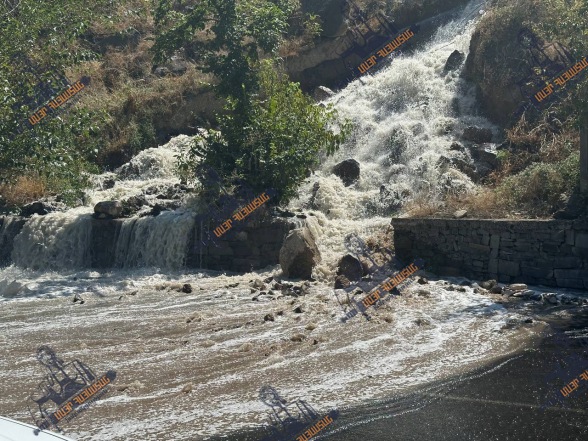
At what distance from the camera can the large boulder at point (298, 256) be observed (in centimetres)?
1147

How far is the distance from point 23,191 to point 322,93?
433 inches

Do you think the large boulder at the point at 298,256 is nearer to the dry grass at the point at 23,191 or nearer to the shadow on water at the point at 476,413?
the shadow on water at the point at 476,413

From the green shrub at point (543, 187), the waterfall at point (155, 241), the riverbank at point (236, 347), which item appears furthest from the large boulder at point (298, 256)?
A: the green shrub at point (543, 187)

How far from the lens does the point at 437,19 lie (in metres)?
23.8

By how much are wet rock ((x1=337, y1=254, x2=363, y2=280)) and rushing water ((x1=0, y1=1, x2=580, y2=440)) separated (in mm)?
498

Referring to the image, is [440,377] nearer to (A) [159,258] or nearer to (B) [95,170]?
(A) [159,258]

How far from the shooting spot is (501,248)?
412 inches

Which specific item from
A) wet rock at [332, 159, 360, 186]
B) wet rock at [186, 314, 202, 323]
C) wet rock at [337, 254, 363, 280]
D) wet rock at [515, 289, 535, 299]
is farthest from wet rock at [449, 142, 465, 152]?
wet rock at [186, 314, 202, 323]

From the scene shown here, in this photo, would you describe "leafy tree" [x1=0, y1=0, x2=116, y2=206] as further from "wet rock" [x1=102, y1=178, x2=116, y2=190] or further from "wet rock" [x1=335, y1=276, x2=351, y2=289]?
"wet rock" [x1=335, y1=276, x2=351, y2=289]

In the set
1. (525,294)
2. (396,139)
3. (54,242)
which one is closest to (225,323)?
(525,294)

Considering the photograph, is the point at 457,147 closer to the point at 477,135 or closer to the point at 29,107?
the point at 477,135

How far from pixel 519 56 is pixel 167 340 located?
14.1m

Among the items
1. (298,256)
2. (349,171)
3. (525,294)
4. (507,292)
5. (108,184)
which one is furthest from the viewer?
(108,184)

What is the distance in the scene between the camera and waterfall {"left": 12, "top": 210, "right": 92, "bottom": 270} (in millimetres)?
14742
